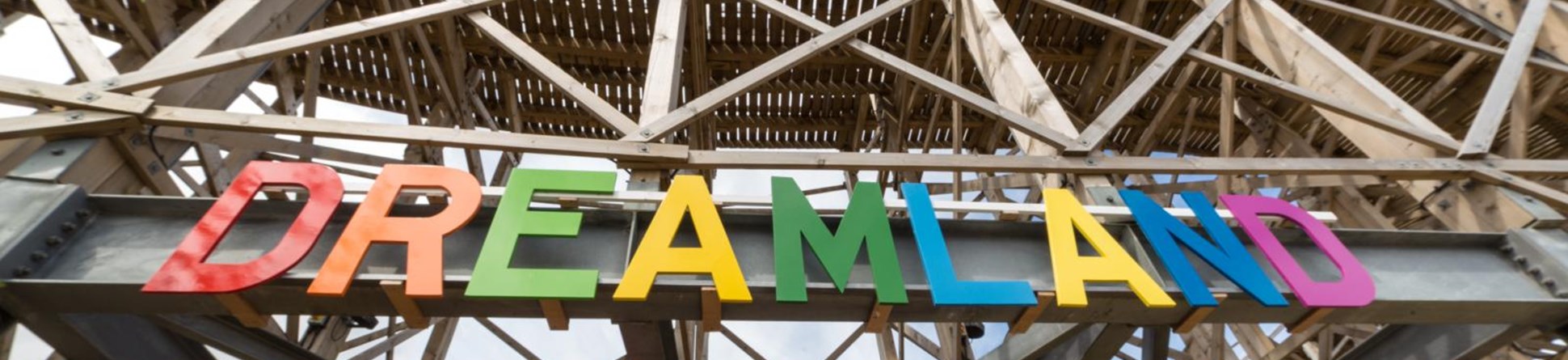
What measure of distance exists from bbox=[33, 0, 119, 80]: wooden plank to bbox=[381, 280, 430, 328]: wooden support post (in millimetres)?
1980

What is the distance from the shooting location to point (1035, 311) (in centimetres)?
290

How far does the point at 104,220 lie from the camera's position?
2906mm

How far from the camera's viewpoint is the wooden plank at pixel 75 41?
3.35 m

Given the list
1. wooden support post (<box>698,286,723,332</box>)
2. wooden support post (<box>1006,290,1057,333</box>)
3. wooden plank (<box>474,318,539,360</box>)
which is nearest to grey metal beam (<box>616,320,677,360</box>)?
wooden support post (<box>698,286,723,332</box>)

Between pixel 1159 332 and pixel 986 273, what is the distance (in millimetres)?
1395

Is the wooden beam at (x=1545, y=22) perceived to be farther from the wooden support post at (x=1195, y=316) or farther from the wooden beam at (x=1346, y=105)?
the wooden support post at (x=1195, y=316)

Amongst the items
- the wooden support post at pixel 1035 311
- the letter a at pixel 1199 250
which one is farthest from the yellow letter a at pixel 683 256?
the letter a at pixel 1199 250

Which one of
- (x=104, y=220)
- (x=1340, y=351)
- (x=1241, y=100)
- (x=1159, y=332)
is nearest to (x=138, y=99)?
(x=104, y=220)

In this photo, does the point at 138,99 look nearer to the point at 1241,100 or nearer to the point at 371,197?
the point at 371,197

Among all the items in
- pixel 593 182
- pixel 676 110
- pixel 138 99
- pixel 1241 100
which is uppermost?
pixel 1241 100

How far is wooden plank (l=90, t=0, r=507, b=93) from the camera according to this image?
10.8ft

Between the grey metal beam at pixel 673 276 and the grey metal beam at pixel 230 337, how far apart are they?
409 millimetres

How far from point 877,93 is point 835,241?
19.8 feet

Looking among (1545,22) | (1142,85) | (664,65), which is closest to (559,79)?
(664,65)
